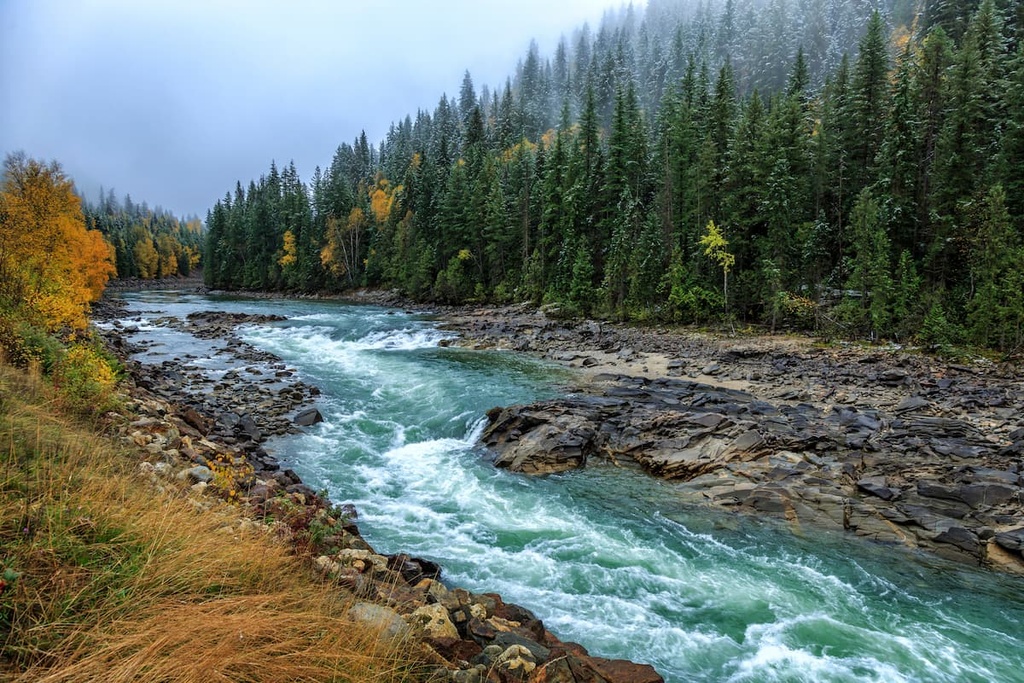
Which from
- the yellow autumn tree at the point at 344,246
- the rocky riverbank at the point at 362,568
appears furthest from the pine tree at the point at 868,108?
the yellow autumn tree at the point at 344,246

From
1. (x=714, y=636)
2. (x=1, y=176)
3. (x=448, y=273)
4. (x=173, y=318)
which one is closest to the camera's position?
(x=714, y=636)

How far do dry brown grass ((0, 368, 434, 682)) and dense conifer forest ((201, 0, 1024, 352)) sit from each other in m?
29.2

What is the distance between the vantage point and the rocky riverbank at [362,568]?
4.19 metres

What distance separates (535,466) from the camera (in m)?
12.9

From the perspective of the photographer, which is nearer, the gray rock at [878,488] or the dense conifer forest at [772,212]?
the gray rock at [878,488]

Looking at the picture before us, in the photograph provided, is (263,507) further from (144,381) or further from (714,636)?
(144,381)

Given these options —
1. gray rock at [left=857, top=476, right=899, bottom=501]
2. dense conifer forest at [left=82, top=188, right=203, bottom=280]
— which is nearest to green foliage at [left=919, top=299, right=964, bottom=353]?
gray rock at [left=857, top=476, right=899, bottom=501]

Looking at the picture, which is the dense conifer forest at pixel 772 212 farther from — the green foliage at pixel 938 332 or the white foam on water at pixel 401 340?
the white foam on water at pixel 401 340

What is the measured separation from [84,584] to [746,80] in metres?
125

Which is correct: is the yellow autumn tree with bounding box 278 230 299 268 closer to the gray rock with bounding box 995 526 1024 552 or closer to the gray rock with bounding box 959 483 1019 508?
the gray rock with bounding box 959 483 1019 508

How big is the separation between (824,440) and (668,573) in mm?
7369

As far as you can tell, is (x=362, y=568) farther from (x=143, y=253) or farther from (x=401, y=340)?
(x=143, y=253)

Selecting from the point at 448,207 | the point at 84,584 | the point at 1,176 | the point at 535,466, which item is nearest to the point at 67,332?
the point at 1,176

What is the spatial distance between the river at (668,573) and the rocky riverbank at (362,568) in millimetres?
1245
